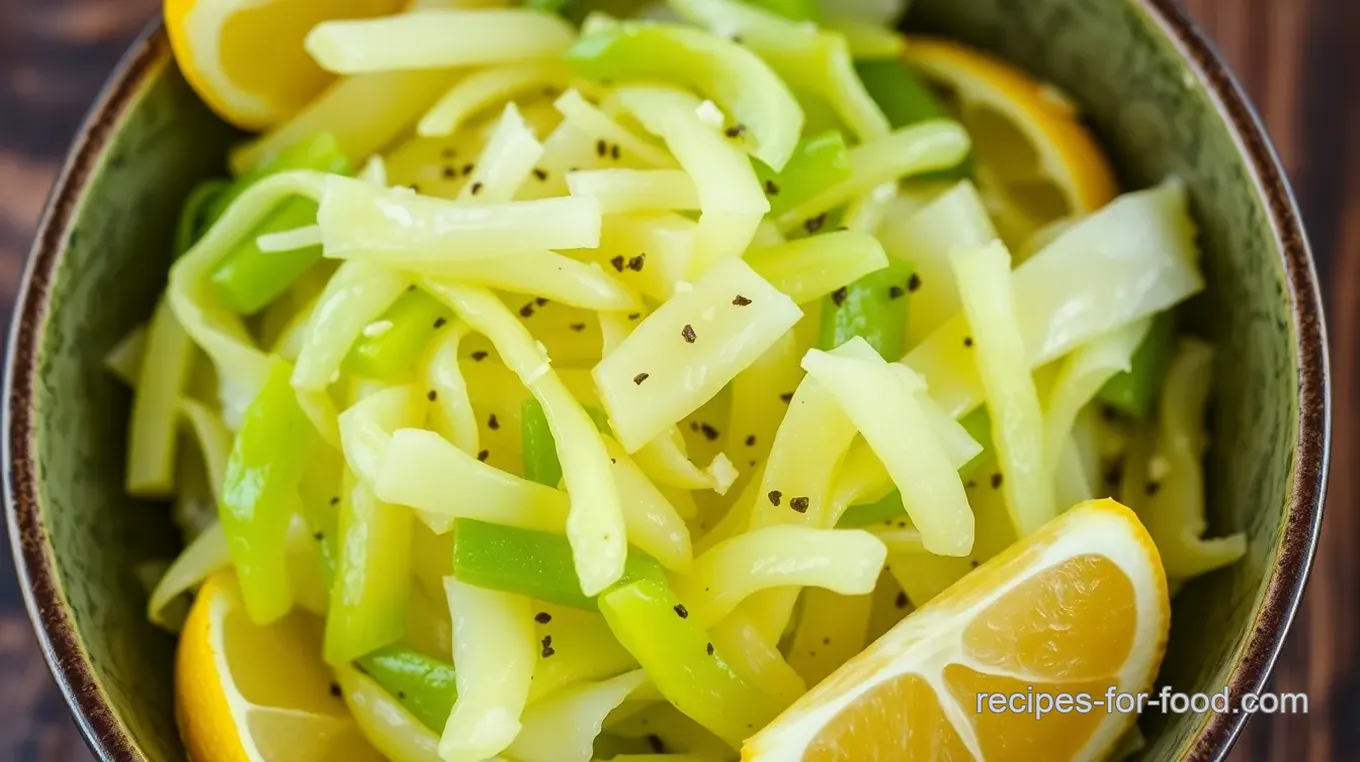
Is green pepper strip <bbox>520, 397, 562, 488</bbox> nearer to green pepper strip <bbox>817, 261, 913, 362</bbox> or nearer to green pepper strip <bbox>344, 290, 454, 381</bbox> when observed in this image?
green pepper strip <bbox>344, 290, 454, 381</bbox>

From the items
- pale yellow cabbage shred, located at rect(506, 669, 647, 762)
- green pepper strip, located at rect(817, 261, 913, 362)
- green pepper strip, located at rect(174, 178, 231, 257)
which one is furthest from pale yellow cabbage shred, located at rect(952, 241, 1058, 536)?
green pepper strip, located at rect(174, 178, 231, 257)

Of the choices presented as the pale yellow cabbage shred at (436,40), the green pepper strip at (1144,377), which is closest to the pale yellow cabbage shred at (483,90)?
the pale yellow cabbage shred at (436,40)

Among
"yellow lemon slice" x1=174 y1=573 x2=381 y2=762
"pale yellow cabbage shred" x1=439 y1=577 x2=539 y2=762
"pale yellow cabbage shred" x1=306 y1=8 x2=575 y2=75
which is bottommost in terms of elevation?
Result: "yellow lemon slice" x1=174 y1=573 x2=381 y2=762

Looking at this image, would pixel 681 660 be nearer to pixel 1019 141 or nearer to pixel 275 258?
pixel 275 258

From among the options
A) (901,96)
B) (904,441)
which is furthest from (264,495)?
(901,96)

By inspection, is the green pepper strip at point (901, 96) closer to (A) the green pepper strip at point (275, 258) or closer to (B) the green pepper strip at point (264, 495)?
(A) the green pepper strip at point (275, 258)

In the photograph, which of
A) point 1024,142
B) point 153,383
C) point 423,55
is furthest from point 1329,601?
point 153,383

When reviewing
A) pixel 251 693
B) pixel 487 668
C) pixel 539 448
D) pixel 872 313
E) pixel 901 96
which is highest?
pixel 901 96

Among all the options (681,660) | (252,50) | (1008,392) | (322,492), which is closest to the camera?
(681,660)
